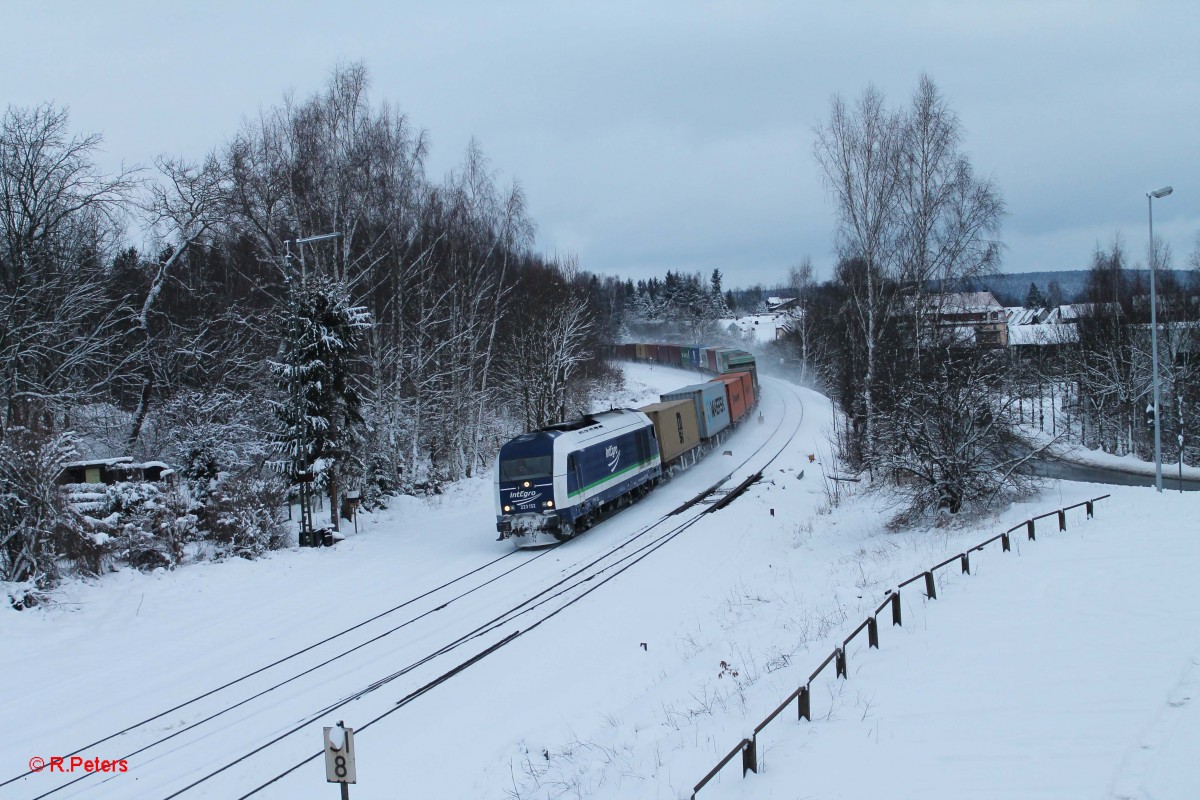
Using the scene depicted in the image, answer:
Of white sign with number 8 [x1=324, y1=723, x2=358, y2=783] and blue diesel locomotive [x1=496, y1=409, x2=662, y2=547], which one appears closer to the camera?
white sign with number 8 [x1=324, y1=723, x2=358, y2=783]

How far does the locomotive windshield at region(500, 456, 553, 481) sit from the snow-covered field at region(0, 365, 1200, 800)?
2.25 m

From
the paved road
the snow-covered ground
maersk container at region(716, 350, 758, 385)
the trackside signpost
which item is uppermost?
maersk container at region(716, 350, 758, 385)

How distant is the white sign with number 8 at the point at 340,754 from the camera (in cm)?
575

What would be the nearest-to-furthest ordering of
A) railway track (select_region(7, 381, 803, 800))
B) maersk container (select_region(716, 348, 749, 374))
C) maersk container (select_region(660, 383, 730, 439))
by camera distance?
railway track (select_region(7, 381, 803, 800)) → maersk container (select_region(660, 383, 730, 439)) → maersk container (select_region(716, 348, 749, 374))

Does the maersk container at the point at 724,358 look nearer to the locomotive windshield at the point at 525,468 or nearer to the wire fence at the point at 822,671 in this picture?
the locomotive windshield at the point at 525,468

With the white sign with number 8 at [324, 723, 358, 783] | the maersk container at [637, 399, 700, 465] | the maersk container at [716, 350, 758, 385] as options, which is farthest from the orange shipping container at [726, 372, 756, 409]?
the white sign with number 8 at [324, 723, 358, 783]

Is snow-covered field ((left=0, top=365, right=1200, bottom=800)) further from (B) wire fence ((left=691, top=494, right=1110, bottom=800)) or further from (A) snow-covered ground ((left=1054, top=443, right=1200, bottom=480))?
(A) snow-covered ground ((left=1054, top=443, right=1200, bottom=480))

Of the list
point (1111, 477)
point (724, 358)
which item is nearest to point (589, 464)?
point (1111, 477)

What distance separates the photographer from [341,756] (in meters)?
Result: 5.77

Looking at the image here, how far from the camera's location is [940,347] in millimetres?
21047

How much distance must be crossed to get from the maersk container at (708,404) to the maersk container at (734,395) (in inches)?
33.9

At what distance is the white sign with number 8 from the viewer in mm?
5750

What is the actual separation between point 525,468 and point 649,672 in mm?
9026

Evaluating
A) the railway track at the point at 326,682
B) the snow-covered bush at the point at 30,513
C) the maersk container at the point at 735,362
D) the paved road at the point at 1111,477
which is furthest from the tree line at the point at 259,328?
the maersk container at the point at 735,362
